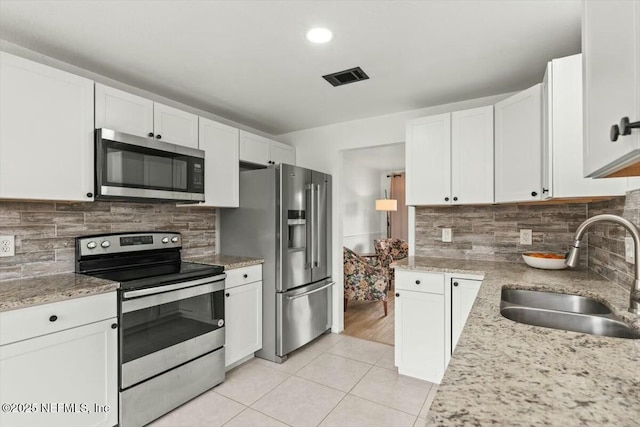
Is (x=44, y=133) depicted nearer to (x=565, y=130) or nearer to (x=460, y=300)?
(x=460, y=300)

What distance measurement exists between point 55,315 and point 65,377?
33 cm

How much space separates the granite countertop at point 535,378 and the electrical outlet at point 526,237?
4.97ft

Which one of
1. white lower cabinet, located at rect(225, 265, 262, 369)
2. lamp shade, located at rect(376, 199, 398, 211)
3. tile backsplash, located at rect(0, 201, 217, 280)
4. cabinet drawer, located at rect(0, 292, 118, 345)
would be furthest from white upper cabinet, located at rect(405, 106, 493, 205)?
lamp shade, located at rect(376, 199, 398, 211)

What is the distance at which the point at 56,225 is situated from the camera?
2.13 m

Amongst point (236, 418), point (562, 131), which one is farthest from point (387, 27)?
point (236, 418)

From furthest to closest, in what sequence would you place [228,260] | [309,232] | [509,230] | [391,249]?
[391,249], [309,232], [228,260], [509,230]

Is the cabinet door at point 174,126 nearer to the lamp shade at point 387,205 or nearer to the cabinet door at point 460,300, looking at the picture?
the cabinet door at point 460,300

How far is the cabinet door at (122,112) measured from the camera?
209 centimetres

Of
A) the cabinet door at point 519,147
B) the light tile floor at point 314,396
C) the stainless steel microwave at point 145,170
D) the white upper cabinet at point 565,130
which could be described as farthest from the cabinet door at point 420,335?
the stainless steel microwave at point 145,170

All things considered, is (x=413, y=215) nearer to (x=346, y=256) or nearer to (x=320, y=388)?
(x=346, y=256)

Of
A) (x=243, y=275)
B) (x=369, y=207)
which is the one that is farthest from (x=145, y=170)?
(x=369, y=207)

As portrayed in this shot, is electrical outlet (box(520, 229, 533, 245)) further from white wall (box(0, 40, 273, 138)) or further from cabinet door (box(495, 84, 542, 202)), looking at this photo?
white wall (box(0, 40, 273, 138))

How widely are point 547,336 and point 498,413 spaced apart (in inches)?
21.4

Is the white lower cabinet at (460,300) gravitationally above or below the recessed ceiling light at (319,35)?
below
